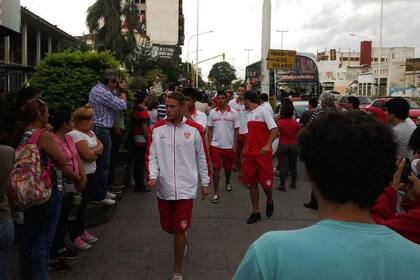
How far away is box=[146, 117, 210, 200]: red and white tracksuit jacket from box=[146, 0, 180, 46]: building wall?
306 feet

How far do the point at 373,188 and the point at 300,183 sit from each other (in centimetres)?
945

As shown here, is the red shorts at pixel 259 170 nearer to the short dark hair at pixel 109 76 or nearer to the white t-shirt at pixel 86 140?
the short dark hair at pixel 109 76

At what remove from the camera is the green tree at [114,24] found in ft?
148

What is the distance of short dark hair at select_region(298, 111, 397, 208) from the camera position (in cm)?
163

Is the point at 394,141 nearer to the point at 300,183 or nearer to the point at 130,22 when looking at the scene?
the point at 300,183

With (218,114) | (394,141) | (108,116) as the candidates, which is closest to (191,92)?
(218,114)

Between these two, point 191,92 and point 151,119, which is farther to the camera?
point 151,119

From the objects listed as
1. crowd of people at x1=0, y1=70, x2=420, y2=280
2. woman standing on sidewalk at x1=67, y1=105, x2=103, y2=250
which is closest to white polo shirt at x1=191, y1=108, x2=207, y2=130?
crowd of people at x1=0, y1=70, x2=420, y2=280

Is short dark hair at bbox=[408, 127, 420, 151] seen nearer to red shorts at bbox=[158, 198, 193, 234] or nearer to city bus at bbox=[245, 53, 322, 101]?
red shorts at bbox=[158, 198, 193, 234]

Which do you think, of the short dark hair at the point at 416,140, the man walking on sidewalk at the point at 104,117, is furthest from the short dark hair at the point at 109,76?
the short dark hair at the point at 416,140

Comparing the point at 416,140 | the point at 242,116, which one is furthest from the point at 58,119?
the point at 242,116

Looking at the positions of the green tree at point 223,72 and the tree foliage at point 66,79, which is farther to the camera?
the green tree at point 223,72

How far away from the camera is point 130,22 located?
46188mm

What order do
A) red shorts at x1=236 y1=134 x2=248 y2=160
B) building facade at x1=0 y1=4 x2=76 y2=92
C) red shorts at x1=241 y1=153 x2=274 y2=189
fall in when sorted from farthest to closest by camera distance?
building facade at x1=0 y1=4 x2=76 y2=92
red shorts at x1=236 y1=134 x2=248 y2=160
red shorts at x1=241 y1=153 x2=274 y2=189
